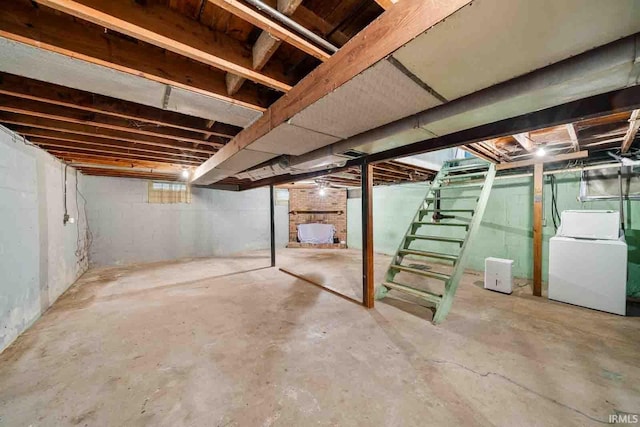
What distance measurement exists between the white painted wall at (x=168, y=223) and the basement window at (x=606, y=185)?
6.65 m

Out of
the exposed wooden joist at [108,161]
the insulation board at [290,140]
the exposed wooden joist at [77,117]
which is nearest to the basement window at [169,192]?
the exposed wooden joist at [108,161]

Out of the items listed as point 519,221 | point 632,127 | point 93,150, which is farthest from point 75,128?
point 519,221

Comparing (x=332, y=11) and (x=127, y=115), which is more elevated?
(x=332, y=11)

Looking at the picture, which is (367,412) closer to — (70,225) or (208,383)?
(208,383)

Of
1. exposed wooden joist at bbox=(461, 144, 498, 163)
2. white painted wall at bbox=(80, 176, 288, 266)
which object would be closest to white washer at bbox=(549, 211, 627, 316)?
exposed wooden joist at bbox=(461, 144, 498, 163)

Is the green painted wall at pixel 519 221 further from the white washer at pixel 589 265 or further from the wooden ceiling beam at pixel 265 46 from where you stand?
the wooden ceiling beam at pixel 265 46

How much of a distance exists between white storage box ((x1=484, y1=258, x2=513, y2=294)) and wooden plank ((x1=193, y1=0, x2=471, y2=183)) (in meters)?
3.54

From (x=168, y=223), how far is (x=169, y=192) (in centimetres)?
76

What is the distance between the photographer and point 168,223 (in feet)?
18.8

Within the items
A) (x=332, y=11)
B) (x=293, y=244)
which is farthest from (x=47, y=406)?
(x=293, y=244)

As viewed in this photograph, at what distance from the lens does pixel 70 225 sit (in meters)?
3.82

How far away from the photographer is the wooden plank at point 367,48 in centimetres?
85

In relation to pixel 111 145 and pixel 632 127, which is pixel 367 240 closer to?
pixel 632 127

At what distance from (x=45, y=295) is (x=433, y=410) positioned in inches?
166
